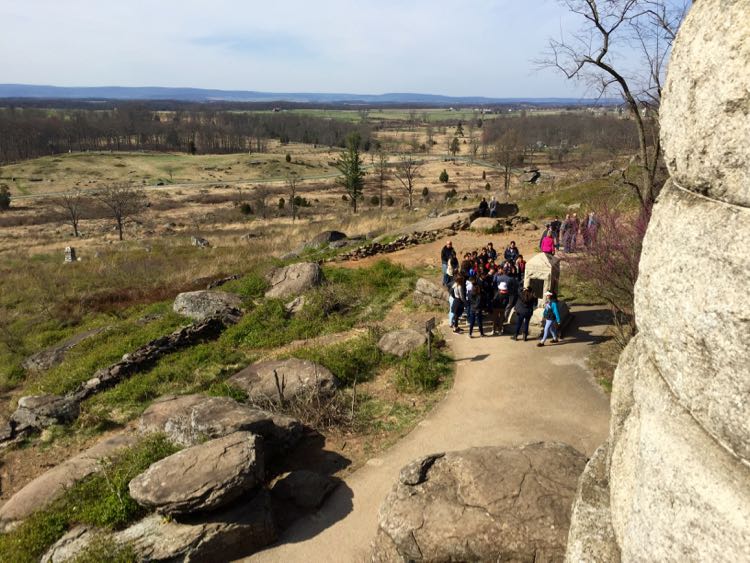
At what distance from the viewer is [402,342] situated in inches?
573

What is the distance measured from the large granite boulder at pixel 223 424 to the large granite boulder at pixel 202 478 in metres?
1.09

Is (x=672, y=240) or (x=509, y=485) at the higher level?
(x=672, y=240)

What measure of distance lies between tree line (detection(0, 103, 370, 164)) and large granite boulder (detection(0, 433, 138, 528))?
342ft

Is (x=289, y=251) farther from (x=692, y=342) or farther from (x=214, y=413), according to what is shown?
(x=692, y=342)

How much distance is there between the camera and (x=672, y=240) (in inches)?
151

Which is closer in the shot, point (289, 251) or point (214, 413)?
point (214, 413)

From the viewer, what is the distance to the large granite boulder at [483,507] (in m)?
6.77

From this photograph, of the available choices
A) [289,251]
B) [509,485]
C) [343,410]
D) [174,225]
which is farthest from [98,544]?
[174,225]

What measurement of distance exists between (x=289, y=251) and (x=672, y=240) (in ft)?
97.4

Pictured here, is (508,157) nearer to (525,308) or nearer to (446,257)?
(446,257)

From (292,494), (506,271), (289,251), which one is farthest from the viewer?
(289,251)

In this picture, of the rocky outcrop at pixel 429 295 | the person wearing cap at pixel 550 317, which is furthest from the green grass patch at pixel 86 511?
the rocky outcrop at pixel 429 295

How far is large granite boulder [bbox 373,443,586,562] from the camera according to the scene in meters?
6.77

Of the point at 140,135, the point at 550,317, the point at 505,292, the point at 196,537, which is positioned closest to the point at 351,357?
the point at 505,292
